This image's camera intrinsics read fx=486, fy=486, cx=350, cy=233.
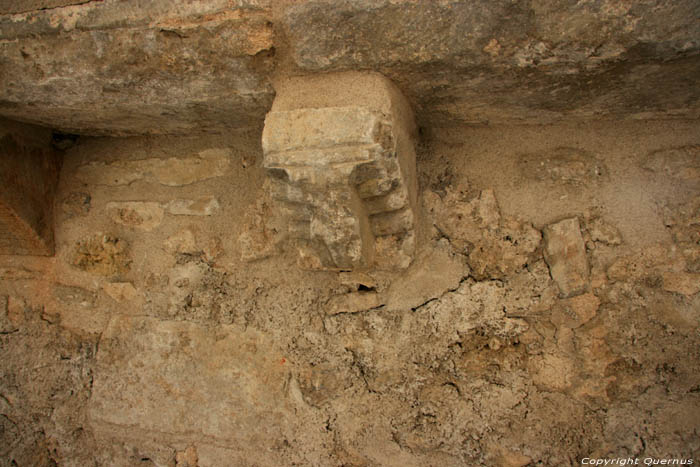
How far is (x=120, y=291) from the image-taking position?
1672mm

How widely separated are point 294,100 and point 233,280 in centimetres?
67

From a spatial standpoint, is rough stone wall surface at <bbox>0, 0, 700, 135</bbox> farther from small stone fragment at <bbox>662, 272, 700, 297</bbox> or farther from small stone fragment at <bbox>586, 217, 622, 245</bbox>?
small stone fragment at <bbox>662, 272, 700, 297</bbox>

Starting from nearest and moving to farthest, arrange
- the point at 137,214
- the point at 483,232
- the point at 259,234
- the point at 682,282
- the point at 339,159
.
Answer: the point at 339,159, the point at 682,282, the point at 483,232, the point at 259,234, the point at 137,214

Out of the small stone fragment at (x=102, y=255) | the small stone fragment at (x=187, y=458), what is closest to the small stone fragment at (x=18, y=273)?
the small stone fragment at (x=102, y=255)

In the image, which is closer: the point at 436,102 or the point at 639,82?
the point at 639,82

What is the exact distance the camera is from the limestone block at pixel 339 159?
3.61 feet

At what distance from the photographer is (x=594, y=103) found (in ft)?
3.94

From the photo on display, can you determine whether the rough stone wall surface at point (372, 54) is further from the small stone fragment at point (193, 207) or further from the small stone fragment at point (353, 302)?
the small stone fragment at point (353, 302)

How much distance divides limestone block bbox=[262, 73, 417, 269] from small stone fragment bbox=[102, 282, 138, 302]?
0.75 meters

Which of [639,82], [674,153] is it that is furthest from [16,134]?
[674,153]

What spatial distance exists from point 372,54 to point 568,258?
741 mm

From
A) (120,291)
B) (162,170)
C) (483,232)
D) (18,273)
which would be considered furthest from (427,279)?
(18,273)

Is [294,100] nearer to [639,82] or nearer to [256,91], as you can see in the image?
[256,91]

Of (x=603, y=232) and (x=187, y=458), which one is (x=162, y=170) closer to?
(x=187, y=458)
